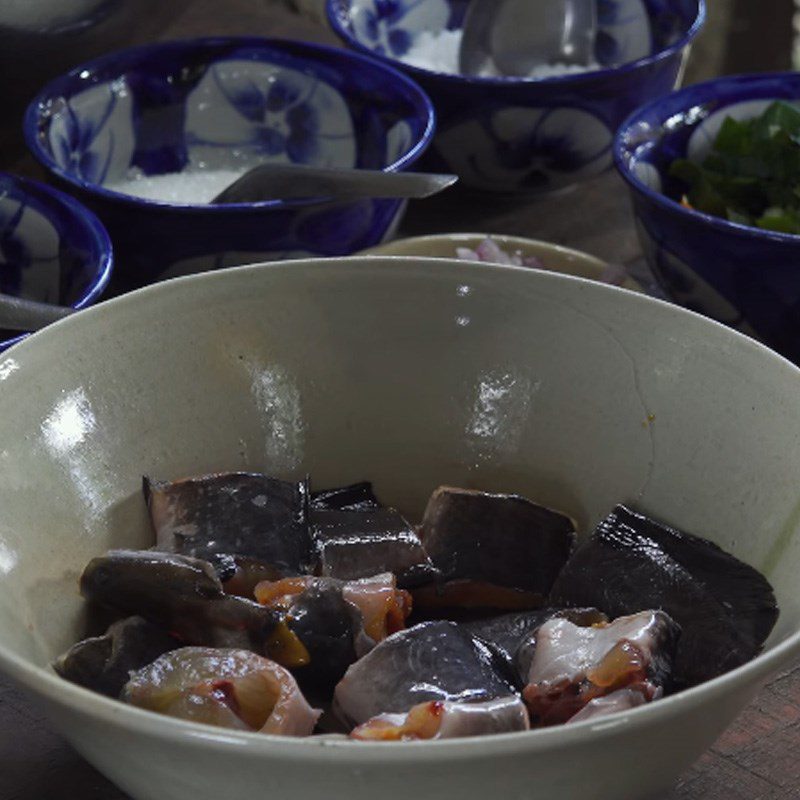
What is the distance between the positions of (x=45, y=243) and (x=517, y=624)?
0.67m

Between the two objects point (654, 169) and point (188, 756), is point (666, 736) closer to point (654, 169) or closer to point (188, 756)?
point (188, 756)

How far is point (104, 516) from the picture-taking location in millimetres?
901

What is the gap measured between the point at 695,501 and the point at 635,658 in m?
0.17

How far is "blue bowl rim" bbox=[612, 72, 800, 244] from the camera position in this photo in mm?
1258

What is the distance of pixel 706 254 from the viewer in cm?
130

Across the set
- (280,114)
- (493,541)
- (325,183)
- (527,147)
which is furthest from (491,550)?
(280,114)

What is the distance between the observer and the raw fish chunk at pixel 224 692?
0.73 meters

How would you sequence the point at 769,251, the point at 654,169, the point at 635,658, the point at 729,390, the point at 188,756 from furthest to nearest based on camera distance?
1. the point at 654,169
2. the point at 769,251
3. the point at 729,390
4. the point at 635,658
5. the point at 188,756

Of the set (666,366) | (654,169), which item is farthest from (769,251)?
(666,366)

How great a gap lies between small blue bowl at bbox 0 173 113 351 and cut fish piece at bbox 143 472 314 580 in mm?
389

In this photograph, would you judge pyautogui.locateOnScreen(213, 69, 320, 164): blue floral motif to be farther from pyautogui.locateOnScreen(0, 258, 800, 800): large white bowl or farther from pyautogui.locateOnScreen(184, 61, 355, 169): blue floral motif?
pyautogui.locateOnScreen(0, 258, 800, 800): large white bowl

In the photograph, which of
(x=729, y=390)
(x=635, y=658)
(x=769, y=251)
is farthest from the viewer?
(x=769, y=251)

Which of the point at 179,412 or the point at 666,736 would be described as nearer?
the point at 666,736

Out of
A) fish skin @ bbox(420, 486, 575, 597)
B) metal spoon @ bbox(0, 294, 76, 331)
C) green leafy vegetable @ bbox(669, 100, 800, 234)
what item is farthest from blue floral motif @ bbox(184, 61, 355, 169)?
fish skin @ bbox(420, 486, 575, 597)
